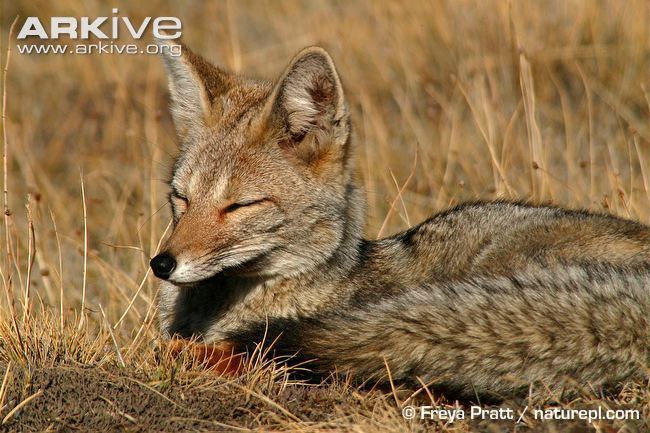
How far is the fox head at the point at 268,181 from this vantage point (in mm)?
4086

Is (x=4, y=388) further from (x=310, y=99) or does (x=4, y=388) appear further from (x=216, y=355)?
(x=310, y=99)

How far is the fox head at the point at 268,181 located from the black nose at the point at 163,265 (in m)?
0.02

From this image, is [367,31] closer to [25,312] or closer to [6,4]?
[6,4]

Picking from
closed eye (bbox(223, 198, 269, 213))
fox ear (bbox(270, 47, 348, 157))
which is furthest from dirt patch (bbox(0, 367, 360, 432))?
fox ear (bbox(270, 47, 348, 157))

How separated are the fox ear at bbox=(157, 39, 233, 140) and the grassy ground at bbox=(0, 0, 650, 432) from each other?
39cm

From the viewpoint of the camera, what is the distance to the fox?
348 centimetres

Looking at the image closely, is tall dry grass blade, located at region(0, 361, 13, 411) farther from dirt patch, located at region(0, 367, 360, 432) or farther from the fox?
the fox

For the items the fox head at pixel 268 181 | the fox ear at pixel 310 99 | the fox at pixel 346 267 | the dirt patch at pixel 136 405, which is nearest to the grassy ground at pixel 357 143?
the dirt patch at pixel 136 405

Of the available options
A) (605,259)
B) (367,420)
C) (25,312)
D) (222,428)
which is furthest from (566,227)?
(25,312)

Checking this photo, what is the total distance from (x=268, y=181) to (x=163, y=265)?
0.73 meters

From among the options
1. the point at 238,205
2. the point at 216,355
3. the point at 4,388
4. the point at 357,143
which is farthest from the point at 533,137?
the point at 4,388

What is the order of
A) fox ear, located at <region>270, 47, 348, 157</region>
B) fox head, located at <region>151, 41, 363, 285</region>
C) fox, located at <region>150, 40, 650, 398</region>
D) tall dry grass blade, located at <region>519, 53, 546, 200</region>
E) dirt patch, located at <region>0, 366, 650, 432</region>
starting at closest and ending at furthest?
dirt patch, located at <region>0, 366, 650, 432</region> < fox, located at <region>150, 40, 650, 398</region> < fox head, located at <region>151, 41, 363, 285</region> < fox ear, located at <region>270, 47, 348, 157</region> < tall dry grass blade, located at <region>519, 53, 546, 200</region>

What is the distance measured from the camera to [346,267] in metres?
4.51

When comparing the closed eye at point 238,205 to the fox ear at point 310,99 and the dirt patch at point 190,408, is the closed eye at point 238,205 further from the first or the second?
the dirt patch at point 190,408
